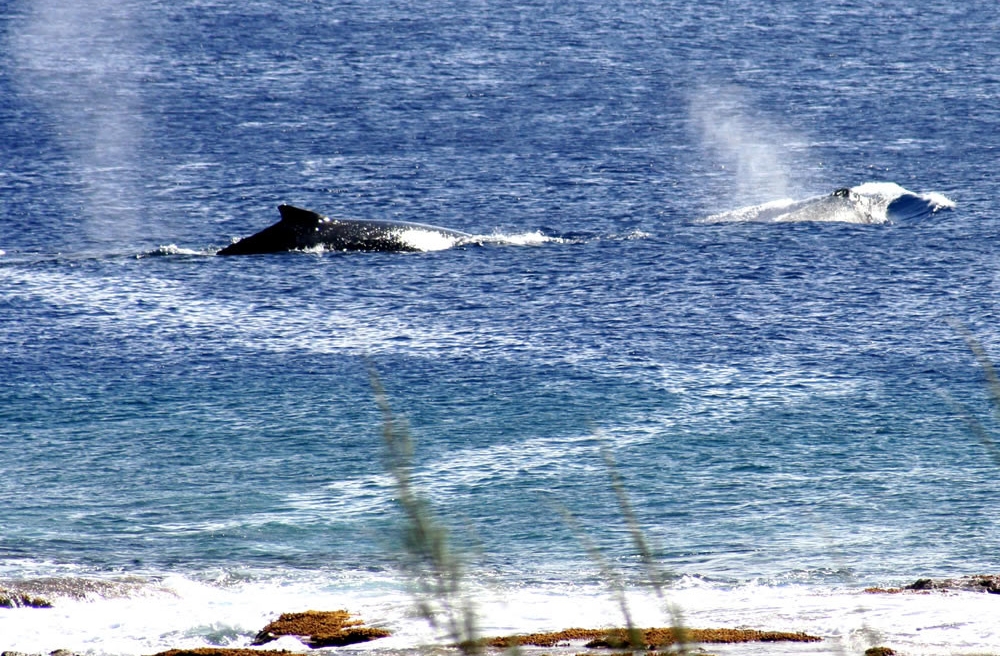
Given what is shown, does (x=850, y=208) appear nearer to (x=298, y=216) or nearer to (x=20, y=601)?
(x=298, y=216)

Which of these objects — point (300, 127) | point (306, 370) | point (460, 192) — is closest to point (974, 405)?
point (306, 370)

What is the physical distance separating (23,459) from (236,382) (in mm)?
5587

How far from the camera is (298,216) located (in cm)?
4384

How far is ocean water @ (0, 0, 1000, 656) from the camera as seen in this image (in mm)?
22609

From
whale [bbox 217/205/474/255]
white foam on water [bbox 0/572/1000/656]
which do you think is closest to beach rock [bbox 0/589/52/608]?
white foam on water [bbox 0/572/1000/656]

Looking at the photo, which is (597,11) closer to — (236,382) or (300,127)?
(300,127)

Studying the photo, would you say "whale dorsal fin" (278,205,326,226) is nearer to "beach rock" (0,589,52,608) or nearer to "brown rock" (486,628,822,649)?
"beach rock" (0,589,52,608)

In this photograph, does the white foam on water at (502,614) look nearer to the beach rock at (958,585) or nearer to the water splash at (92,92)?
the beach rock at (958,585)

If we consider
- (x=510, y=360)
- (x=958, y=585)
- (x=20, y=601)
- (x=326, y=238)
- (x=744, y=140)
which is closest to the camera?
(x=958, y=585)

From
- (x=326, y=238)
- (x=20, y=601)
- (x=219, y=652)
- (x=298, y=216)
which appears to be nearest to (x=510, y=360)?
(x=326, y=238)

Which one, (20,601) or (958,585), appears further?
(20,601)

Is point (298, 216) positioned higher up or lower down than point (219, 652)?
higher up

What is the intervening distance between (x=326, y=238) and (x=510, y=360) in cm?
1198

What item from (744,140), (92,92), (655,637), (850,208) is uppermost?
(92,92)
